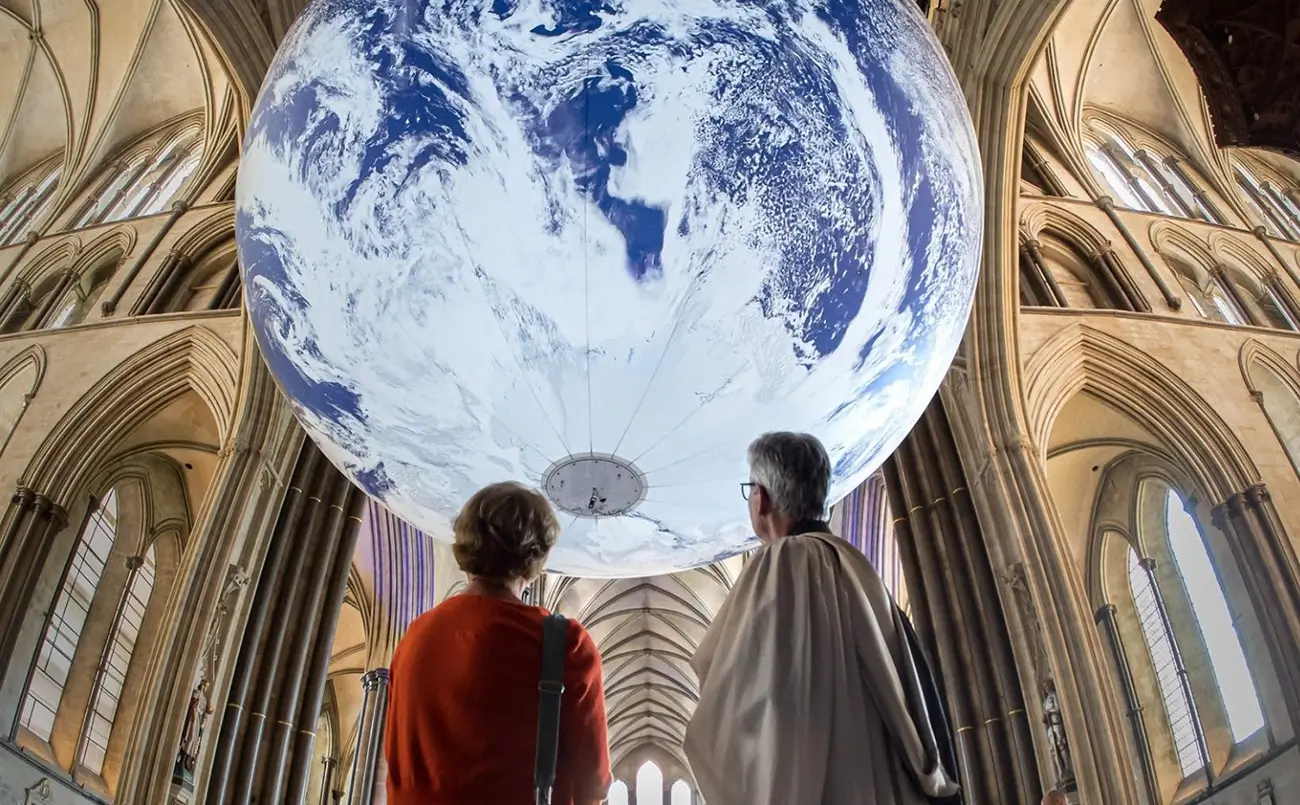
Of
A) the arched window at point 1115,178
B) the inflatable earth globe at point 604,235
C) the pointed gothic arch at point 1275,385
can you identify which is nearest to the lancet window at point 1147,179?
the arched window at point 1115,178

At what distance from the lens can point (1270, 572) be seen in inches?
373

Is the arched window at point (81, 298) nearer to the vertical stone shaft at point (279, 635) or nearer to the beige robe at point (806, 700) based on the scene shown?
the vertical stone shaft at point (279, 635)

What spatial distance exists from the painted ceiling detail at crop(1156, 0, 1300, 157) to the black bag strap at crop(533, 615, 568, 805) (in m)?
4.16

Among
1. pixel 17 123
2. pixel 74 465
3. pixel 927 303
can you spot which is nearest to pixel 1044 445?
pixel 927 303

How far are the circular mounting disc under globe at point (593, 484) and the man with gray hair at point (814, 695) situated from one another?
225cm

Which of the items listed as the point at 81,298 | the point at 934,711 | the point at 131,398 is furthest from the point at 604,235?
the point at 81,298

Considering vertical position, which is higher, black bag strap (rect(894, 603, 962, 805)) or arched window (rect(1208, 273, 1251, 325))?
arched window (rect(1208, 273, 1251, 325))

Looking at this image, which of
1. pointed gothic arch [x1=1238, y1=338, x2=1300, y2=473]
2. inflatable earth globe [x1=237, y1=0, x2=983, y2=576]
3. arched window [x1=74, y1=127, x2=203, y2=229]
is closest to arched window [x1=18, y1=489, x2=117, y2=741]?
arched window [x1=74, y1=127, x2=203, y2=229]

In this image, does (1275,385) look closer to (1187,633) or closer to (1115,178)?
(1187,633)

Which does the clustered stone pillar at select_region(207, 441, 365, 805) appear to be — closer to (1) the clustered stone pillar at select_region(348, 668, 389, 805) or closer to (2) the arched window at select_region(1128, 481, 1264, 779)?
(1) the clustered stone pillar at select_region(348, 668, 389, 805)

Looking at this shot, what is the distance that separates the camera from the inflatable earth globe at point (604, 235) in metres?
3.61

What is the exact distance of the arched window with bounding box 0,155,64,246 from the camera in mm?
15383

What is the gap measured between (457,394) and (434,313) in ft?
1.12

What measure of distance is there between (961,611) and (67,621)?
996 centimetres
